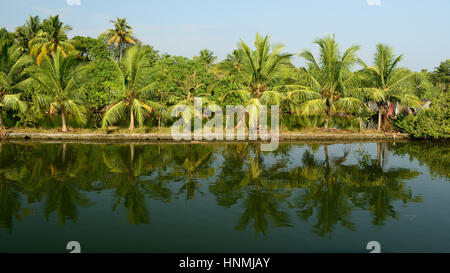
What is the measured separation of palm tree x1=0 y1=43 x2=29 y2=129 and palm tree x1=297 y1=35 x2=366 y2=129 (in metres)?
18.5

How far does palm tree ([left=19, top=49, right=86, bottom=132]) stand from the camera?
2053cm

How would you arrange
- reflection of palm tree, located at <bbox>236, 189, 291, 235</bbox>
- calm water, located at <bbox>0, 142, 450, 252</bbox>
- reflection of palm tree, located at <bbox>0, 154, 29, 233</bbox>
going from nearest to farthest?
1. calm water, located at <bbox>0, 142, 450, 252</bbox>
2. reflection of palm tree, located at <bbox>236, 189, 291, 235</bbox>
3. reflection of palm tree, located at <bbox>0, 154, 29, 233</bbox>

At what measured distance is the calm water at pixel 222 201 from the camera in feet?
21.5

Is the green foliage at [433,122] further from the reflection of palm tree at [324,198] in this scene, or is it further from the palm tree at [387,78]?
the reflection of palm tree at [324,198]

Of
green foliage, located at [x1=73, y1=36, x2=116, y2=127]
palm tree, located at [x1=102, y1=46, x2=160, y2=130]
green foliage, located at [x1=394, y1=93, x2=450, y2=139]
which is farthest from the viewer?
green foliage, located at [x1=73, y1=36, x2=116, y2=127]

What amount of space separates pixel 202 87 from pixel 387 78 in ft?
41.1

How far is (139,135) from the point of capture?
66.6 feet

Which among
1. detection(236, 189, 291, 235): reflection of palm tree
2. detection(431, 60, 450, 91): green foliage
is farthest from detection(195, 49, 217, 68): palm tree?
detection(236, 189, 291, 235): reflection of palm tree

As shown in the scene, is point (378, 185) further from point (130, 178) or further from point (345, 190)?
point (130, 178)

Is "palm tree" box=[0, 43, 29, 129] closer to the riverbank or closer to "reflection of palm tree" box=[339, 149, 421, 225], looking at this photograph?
the riverbank

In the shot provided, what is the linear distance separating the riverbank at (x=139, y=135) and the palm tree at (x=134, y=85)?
1.02 metres
